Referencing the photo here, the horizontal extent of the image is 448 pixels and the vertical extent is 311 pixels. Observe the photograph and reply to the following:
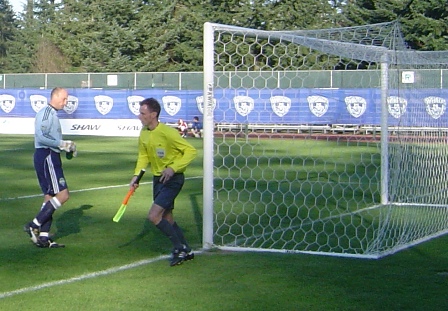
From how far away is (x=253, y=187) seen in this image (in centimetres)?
1642

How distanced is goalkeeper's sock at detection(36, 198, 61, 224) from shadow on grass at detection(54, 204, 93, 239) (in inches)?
33.9

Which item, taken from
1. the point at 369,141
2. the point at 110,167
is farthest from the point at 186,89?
the point at 369,141

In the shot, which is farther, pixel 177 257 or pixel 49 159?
pixel 49 159

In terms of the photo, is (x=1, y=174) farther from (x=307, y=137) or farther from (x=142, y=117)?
(x=142, y=117)

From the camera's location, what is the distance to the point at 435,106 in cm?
1379

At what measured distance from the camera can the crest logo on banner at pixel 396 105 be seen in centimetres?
1187

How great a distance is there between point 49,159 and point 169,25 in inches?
1948

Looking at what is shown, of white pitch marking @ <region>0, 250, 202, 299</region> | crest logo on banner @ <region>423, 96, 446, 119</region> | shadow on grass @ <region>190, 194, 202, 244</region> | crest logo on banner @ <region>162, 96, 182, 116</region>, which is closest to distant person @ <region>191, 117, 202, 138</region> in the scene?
crest logo on banner @ <region>162, 96, 182, 116</region>

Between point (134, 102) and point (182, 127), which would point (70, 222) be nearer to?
point (182, 127)

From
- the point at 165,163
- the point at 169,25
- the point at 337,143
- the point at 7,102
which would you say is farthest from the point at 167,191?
the point at 169,25

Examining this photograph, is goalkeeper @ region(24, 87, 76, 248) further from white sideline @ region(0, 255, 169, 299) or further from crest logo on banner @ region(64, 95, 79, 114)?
crest logo on banner @ region(64, 95, 79, 114)

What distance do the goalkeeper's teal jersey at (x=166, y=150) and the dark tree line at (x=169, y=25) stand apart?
33.2m

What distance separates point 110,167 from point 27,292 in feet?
44.2

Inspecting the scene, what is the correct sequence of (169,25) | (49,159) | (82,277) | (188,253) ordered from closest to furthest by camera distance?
(82,277) < (188,253) < (49,159) < (169,25)
